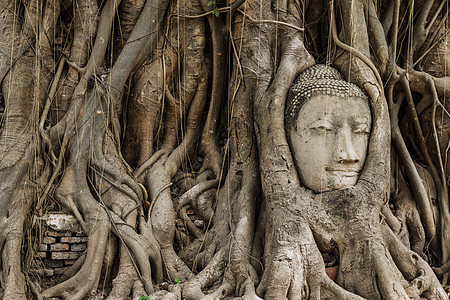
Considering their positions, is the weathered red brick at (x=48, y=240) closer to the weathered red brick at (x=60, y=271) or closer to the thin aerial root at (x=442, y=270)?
the weathered red brick at (x=60, y=271)

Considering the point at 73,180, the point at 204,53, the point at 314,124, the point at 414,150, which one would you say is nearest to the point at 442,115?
the point at 414,150

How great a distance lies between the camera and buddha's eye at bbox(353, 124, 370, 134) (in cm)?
374

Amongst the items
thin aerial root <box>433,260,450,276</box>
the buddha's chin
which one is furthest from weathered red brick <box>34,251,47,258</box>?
thin aerial root <box>433,260,450,276</box>

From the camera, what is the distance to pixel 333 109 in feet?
12.3

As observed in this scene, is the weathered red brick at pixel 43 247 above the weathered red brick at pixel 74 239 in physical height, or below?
below

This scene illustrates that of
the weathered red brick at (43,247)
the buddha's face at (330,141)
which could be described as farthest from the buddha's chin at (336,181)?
the weathered red brick at (43,247)

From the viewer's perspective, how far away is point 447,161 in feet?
14.3

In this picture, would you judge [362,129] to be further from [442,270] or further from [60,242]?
[60,242]

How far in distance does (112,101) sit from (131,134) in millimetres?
359

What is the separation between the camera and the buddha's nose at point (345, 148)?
12.0 ft

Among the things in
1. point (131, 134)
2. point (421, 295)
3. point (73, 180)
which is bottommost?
point (421, 295)

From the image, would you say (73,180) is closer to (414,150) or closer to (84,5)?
(84,5)

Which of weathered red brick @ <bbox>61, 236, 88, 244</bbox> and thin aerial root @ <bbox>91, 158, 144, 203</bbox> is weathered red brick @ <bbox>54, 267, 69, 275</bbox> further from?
thin aerial root @ <bbox>91, 158, 144, 203</bbox>

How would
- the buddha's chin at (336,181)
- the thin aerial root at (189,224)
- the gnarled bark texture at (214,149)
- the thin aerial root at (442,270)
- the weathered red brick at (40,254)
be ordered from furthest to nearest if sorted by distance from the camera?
1. the thin aerial root at (189,224)
2. the thin aerial root at (442,270)
3. the weathered red brick at (40,254)
4. the buddha's chin at (336,181)
5. the gnarled bark texture at (214,149)
